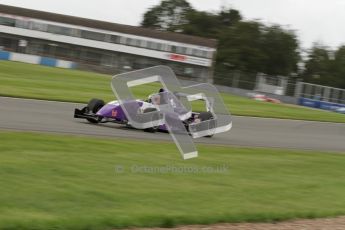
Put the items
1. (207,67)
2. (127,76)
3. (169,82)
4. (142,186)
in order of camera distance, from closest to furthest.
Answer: (142,186)
(127,76)
(169,82)
(207,67)

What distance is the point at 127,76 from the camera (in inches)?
486

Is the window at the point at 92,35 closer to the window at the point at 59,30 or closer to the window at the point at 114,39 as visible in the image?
the window at the point at 114,39

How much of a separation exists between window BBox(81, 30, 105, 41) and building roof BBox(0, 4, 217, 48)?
108cm

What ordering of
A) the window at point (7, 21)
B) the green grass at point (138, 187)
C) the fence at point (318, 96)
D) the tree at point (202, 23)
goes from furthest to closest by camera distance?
1. the tree at point (202, 23)
2. the window at point (7, 21)
3. the fence at point (318, 96)
4. the green grass at point (138, 187)

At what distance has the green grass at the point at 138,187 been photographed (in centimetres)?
578

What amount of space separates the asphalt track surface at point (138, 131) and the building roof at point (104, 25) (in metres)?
51.9

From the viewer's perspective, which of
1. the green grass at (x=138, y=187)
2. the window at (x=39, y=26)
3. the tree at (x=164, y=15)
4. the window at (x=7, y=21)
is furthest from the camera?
the tree at (x=164, y=15)

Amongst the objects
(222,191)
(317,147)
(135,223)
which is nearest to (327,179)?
(222,191)

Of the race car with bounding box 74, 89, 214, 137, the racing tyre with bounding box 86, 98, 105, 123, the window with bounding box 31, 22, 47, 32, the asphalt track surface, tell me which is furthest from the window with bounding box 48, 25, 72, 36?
the race car with bounding box 74, 89, 214, 137

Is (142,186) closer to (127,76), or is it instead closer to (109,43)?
(127,76)

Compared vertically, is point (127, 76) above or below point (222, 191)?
above

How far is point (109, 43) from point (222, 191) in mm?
67043

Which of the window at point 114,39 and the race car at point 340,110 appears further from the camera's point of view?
the window at point 114,39

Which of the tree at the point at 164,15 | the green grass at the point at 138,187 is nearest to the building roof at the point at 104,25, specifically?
the tree at the point at 164,15
